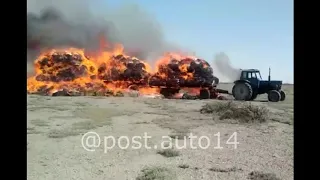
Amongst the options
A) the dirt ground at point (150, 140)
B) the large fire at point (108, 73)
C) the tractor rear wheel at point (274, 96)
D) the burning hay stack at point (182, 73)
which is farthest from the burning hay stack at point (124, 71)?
the tractor rear wheel at point (274, 96)

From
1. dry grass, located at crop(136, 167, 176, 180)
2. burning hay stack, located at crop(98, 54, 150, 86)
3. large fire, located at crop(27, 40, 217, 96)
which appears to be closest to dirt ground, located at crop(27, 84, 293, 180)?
dry grass, located at crop(136, 167, 176, 180)

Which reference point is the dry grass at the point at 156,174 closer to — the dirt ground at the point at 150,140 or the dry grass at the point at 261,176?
the dirt ground at the point at 150,140

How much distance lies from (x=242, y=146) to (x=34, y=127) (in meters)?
3.28

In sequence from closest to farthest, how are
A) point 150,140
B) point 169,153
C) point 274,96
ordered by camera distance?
point 169,153
point 150,140
point 274,96

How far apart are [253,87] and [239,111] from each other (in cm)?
63

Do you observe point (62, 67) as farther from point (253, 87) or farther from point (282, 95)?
point (282, 95)

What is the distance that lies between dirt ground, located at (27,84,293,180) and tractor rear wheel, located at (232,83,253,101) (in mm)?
132

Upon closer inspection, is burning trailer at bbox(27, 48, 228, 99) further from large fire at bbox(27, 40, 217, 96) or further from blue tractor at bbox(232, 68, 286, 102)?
blue tractor at bbox(232, 68, 286, 102)

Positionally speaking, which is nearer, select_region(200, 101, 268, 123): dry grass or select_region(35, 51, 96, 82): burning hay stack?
select_region(200, 101, 268, 123): dry grass

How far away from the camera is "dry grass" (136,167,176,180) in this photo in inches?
169

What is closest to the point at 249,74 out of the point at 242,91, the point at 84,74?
the point at 242,91

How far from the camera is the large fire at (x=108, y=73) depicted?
546 centimetres

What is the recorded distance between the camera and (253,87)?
5.59 meters
